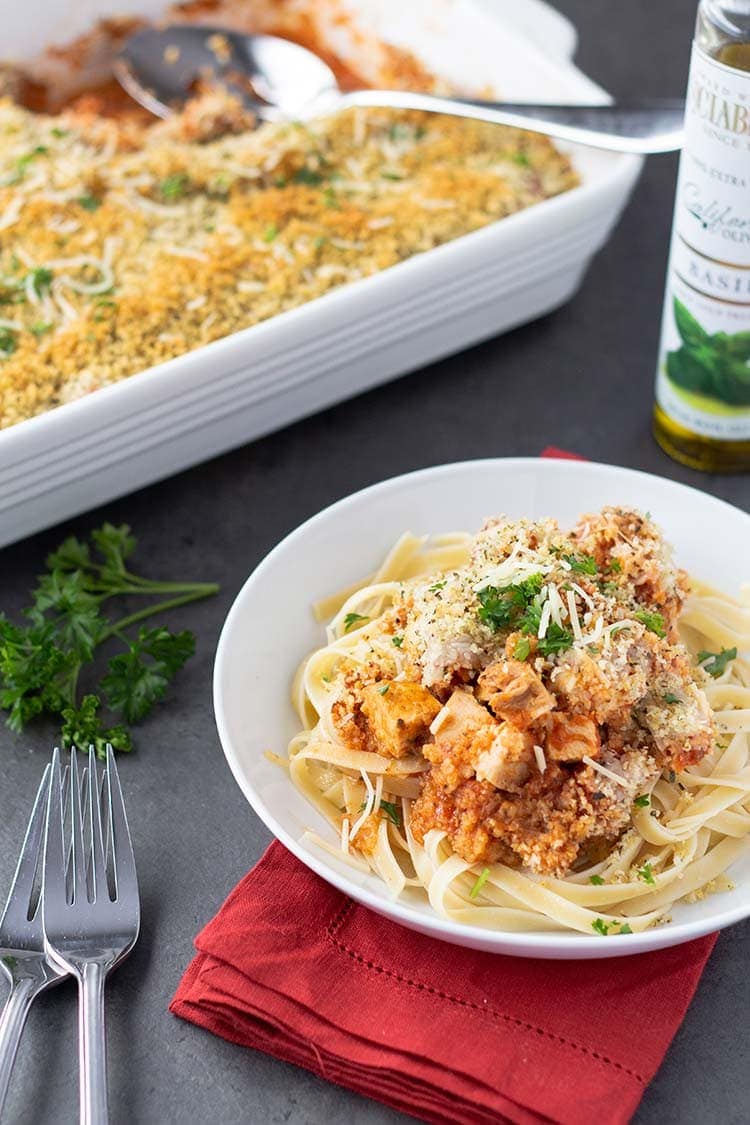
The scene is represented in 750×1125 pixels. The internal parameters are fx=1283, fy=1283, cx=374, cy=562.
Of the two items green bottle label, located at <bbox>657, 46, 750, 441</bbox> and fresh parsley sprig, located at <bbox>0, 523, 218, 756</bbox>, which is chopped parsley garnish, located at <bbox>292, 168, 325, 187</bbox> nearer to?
green bottle label, located at <bbox>657, 46, 750, 441</bbox>

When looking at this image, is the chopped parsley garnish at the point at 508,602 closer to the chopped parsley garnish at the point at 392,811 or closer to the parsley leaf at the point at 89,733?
the chopped parsley garnish at the point at 392,811

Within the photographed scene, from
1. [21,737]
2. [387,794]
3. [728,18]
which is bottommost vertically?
[21,737]

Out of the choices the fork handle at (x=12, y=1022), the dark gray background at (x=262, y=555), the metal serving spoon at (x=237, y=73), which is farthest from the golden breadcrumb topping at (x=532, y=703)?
the metal serving spoon at (x=237, y=73)

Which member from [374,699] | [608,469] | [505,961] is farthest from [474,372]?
[505,961]

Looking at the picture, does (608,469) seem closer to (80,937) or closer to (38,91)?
(80,937)

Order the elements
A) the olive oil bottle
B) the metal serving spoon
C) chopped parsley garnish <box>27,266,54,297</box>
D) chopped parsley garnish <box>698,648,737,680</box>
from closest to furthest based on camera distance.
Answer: chopped parsley garnish <box>698,648,737,680</box> → the olive oil bottle → chopped parsley garnish <box>27,266,54,297</box> → the metal serving spoon

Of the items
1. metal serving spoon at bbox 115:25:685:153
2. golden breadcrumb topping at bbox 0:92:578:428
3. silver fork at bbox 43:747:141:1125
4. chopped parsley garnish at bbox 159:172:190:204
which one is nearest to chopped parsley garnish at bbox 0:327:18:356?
golden breadcrumb topping at bbox 0:92:578:428

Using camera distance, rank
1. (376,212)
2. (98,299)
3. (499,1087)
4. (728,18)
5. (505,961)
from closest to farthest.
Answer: (499,1087)
(505,961)
(728,18)
(98,299)
(376,212)
